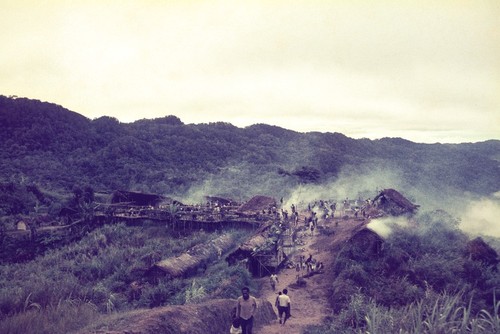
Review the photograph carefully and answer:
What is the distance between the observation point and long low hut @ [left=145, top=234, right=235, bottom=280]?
18047 mm

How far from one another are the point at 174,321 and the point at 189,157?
Answer: 243 feet

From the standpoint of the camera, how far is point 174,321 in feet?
29.6

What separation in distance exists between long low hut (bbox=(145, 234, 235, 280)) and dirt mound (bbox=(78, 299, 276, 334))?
7348 mm

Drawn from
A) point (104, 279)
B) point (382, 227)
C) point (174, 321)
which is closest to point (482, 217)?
point (382, 227)

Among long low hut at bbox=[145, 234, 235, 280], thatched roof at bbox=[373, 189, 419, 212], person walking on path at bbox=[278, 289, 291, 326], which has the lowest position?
long low hut at bbox=[145, 234, 235, 280]

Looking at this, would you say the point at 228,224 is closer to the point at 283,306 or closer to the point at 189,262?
the point at 189,262

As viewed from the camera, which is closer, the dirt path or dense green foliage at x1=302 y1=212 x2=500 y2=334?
the dirt path

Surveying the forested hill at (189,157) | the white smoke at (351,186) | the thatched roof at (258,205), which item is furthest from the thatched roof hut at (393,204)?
the forested hill at (189,157)

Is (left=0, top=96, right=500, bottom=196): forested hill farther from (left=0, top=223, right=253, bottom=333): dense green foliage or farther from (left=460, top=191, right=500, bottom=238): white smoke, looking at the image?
(left=0, top=223, right=253, bottom=333): dense green foliage

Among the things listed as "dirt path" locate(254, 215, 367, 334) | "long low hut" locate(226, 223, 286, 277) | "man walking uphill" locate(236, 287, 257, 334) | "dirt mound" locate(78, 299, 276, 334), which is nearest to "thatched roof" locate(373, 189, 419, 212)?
"dirt path" locate(254, 215, 367, 334)

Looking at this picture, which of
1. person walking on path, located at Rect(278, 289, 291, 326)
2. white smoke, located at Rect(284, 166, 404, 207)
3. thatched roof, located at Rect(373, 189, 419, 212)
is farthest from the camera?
white smoke, located at Rect(284, 166, 404, 207)

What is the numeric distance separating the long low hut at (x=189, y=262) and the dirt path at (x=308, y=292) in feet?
12.9

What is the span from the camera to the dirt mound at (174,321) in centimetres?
810

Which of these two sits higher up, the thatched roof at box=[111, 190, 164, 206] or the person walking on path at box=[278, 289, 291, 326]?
the thatched roof at box=[111, 190, 164, 206]
